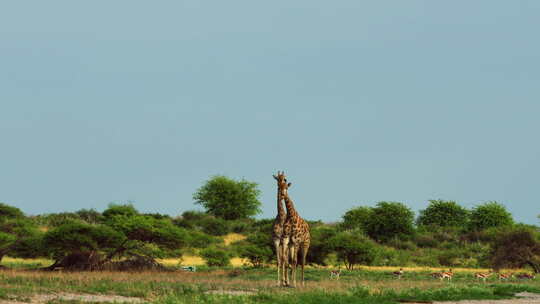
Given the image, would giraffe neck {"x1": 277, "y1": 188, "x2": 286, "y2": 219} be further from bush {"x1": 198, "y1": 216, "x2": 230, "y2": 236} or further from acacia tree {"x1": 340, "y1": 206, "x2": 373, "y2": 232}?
acacia tree {"x1": 340, "y1": 206, "x2": 373, "y2": 232}

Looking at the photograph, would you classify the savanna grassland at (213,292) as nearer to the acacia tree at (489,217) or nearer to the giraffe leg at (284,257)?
the giraffe leg at (284,257)

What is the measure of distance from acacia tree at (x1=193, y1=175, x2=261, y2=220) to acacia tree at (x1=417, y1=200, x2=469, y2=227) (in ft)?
68.8

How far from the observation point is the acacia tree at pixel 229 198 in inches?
3472

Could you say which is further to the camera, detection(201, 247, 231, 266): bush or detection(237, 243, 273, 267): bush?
detection(201, 247, 231, 266): bush

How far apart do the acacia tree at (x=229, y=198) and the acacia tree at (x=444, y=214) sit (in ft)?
68.8

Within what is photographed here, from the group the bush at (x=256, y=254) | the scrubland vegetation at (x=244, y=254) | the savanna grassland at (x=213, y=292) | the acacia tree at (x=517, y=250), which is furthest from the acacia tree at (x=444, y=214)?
the savanna grassland at (x=213, y=292)

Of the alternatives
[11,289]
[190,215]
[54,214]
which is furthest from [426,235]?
[11,289]

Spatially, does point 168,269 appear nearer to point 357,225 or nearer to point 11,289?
point 11,289

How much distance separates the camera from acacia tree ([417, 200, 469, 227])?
8406 cm

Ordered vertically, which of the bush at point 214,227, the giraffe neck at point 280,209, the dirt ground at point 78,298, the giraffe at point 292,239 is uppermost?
the bush at point 214,227

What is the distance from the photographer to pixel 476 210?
80.5 meters

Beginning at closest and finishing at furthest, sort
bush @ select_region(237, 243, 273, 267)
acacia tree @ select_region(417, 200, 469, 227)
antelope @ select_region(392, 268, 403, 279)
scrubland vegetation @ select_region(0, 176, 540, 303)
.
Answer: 1. scrubland vegetation @ select_region(0, 176, 540, 303)
2. antelope @ select_region(392, 268, 403, 279)
3. bush @ select_region(237, 243, 273, 267)
4. acacia tree @ select_region(417, 200, 469, 227)

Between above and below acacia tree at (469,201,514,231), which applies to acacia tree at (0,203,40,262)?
below

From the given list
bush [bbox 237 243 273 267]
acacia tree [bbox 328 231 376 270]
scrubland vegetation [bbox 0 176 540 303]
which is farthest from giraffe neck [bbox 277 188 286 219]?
acacia tree [bbox 328 231 376 270]
